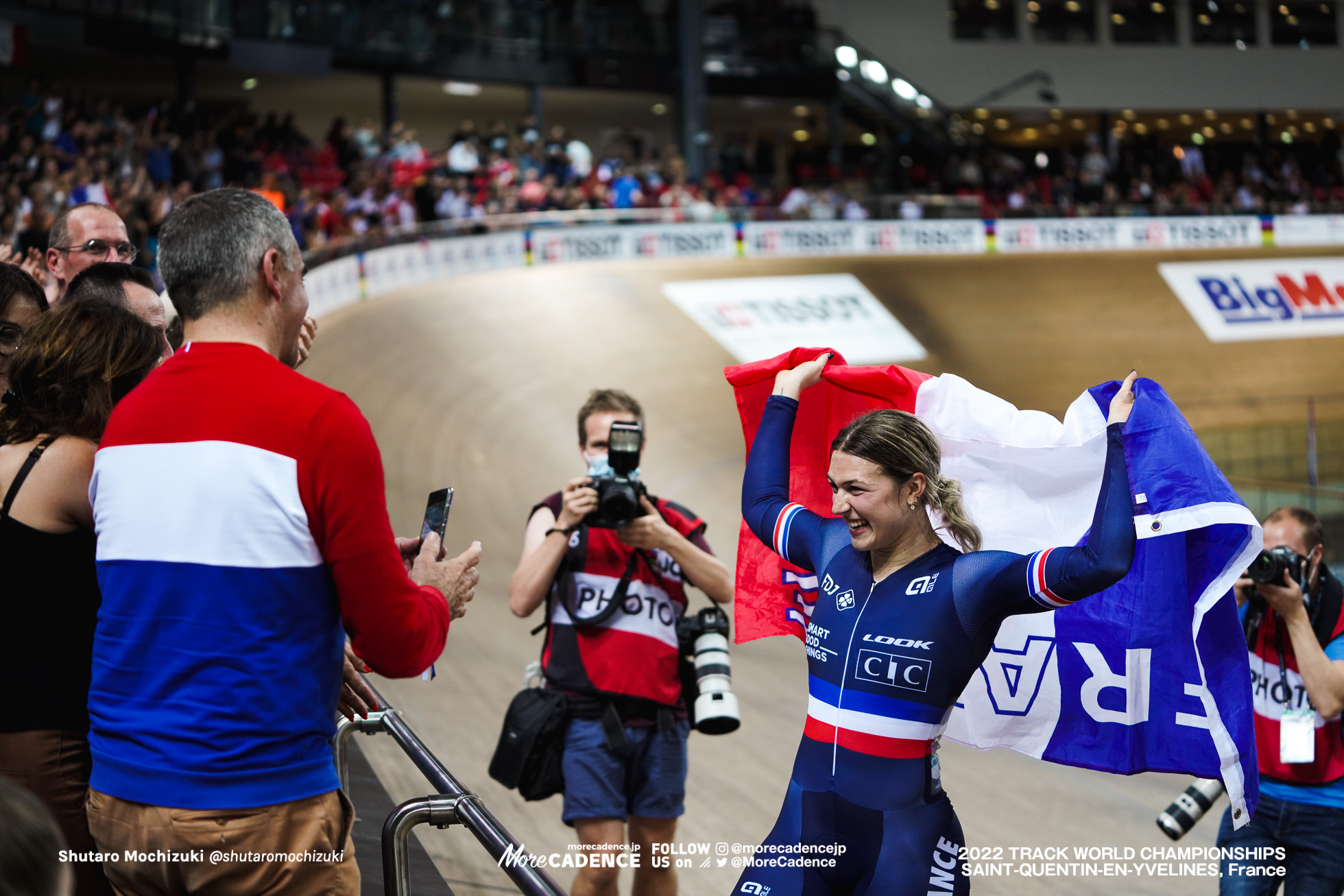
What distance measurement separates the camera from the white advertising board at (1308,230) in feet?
79.1

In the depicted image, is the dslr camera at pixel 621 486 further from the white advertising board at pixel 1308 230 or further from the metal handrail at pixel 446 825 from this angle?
the white advertising board at pixel 1308 230

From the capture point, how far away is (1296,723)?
3281 mm

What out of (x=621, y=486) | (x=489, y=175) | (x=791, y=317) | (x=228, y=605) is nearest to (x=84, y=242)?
(x=621, y=486)

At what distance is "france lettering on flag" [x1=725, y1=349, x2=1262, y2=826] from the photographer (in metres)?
2.84

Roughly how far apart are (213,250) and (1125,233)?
24.0 m

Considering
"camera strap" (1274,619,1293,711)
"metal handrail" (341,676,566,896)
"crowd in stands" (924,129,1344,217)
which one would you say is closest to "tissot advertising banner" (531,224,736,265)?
"crowd in stands" (924,129,1344,217)

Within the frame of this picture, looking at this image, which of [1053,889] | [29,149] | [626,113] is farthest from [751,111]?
[1053,889]

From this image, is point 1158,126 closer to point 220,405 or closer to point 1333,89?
point 1333,89

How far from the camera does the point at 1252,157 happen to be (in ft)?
104

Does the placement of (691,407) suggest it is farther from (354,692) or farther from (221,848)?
(221,848)

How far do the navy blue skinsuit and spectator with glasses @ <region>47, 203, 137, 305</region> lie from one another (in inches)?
116

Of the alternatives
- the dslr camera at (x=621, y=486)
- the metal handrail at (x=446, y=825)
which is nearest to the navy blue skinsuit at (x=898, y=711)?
the metal handrail at (x=446, y=825)

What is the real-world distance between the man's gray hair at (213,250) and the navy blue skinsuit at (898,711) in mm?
1427

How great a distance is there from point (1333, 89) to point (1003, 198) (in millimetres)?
13489
